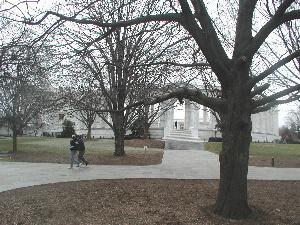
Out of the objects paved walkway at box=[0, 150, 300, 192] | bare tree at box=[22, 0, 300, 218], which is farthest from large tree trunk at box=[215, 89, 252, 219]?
paved walkway at box=[0, 150, 300, 192]

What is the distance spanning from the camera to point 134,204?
1106 centimetres

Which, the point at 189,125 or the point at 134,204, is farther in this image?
the point at 189,125

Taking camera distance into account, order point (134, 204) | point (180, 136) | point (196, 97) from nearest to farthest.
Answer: point (196, 97) → point (134, 204) → point (180, 136)

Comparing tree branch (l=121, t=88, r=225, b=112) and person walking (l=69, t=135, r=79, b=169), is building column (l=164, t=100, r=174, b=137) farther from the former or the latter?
tree branch (l=121, t=88, r=225, b=112)

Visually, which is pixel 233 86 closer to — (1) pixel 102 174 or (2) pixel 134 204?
(2) pixel 134 204

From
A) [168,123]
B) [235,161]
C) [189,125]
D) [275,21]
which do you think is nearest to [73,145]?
[235,161]

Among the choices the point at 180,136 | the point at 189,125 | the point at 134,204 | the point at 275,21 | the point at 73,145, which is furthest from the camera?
the point at 189,125

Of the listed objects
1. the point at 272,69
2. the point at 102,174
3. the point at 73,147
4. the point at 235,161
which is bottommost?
the point at 102,174

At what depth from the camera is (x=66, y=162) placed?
2375cm

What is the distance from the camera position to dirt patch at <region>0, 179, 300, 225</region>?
32.0 ft

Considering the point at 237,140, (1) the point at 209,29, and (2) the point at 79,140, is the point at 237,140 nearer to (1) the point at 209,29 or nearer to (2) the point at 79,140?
(1) the point at 209,29

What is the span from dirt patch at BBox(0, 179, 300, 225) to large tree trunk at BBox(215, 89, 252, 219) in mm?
316

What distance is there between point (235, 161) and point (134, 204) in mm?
2893

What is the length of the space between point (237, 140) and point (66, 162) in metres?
15.5
